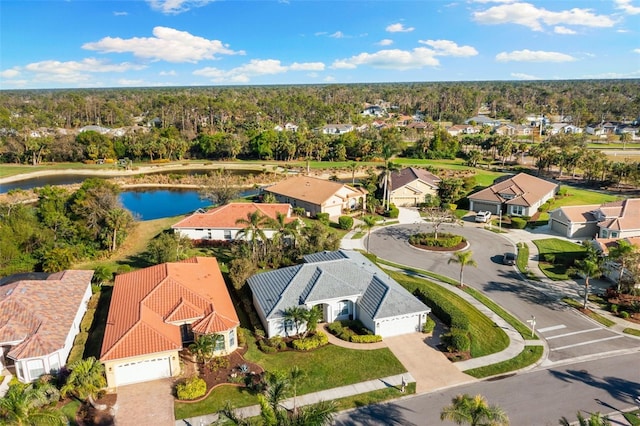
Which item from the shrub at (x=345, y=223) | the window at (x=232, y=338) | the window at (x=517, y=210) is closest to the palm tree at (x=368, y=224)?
the shrub at (x=345, y=223)

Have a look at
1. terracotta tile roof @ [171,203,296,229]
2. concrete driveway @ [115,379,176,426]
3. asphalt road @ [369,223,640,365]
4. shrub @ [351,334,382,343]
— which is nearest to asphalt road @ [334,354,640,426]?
asphalt road @ [369,223,640,365]

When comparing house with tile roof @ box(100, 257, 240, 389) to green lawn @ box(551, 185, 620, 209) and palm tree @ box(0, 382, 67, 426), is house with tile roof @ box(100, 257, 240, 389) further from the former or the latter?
green lawn @ box(551, 185, 620, 209)

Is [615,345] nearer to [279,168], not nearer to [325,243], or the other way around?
[325,243]

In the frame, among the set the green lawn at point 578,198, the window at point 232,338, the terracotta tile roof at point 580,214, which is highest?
the terracotta tile roof at point 580,214

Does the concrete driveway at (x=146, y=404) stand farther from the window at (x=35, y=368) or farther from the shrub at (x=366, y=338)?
the shrub at (x=366, y=338)

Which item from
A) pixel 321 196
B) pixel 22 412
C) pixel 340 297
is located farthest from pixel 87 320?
pixel 321 196
